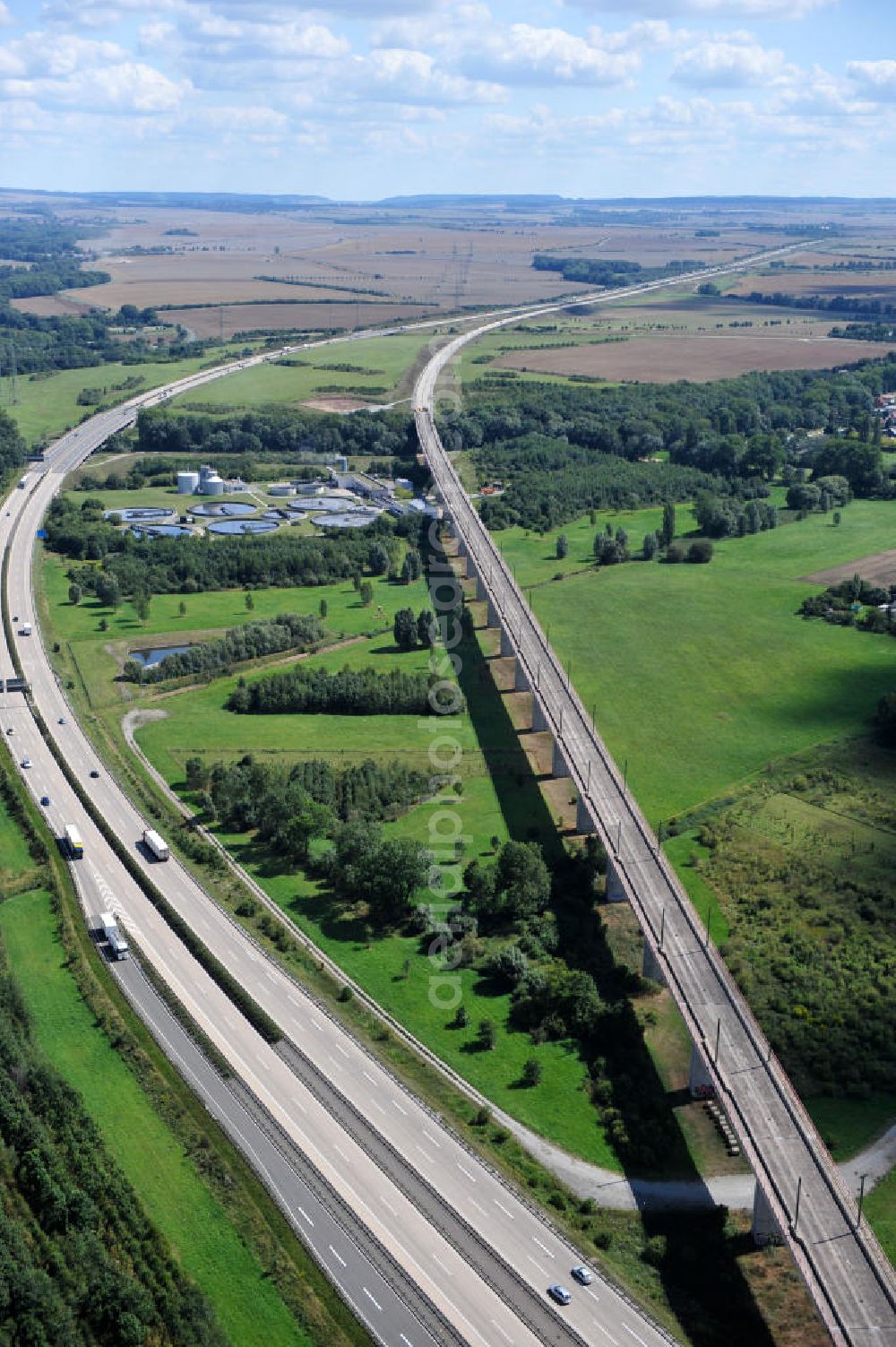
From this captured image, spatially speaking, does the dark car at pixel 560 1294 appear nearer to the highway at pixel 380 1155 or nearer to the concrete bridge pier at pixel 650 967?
the highway at pixel 380 1155

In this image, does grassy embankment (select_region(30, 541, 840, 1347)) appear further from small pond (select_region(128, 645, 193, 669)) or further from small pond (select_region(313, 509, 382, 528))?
small pond (select_region(313, 509, 382, 528))

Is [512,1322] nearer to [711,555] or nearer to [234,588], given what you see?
[234,588]

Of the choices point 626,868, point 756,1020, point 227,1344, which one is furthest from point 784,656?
point 227,1344

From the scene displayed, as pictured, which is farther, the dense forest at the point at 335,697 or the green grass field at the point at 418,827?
the dense forest at the point at 335,697

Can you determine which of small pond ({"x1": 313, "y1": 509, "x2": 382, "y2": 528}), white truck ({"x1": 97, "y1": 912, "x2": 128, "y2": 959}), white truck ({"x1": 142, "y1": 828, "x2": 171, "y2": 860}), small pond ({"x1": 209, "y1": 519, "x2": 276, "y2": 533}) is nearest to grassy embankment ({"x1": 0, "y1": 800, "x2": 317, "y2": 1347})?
white truck ({"x1": 97, "y1": 912, "x2": 128, "y2": 959})

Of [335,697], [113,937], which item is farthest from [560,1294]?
[335,697]

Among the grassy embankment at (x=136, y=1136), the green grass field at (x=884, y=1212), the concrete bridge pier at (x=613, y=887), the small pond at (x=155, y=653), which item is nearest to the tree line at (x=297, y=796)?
the grassy embankment at (x=136, y=1136)
